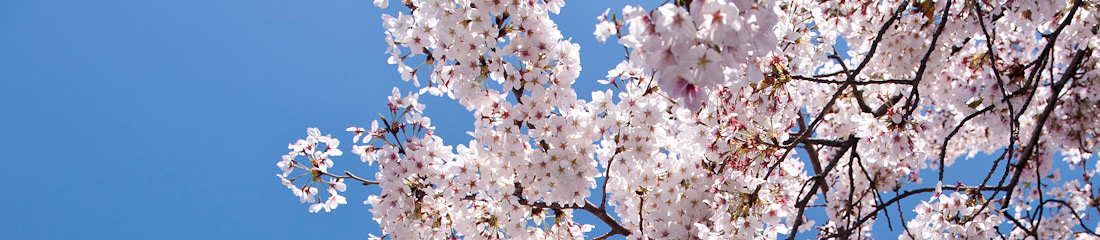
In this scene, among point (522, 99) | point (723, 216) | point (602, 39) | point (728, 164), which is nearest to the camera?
point (602, 39)

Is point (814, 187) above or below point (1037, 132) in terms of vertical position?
below

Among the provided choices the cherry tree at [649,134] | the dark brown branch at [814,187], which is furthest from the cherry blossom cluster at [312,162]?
the dark brown branch at [814,187]

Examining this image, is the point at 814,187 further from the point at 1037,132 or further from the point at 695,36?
the point at 695,36

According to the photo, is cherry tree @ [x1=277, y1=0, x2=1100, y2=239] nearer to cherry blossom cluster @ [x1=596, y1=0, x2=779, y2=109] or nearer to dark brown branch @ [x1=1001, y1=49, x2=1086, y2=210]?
dark brown branch @ [x1=1001, y1=49, x2=1086, y2=210]

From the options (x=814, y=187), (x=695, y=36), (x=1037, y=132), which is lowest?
(x=695, y=36)

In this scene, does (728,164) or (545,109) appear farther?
(728,164)

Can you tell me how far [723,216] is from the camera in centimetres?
349

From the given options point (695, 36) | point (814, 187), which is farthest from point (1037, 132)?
point (695, 36)

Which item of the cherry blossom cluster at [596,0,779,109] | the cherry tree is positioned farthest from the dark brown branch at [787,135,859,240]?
the cherry blossom cluster at [596,0,779,109]

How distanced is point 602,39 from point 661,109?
84 centimetres

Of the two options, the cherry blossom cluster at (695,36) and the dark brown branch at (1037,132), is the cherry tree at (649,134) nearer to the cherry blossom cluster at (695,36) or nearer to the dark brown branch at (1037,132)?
the dark brown branch at (1037,132)

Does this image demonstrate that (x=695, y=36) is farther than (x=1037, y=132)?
No

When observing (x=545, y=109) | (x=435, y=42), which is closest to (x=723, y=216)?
(x=545, y=109)

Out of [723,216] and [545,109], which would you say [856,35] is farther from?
[545,109]
